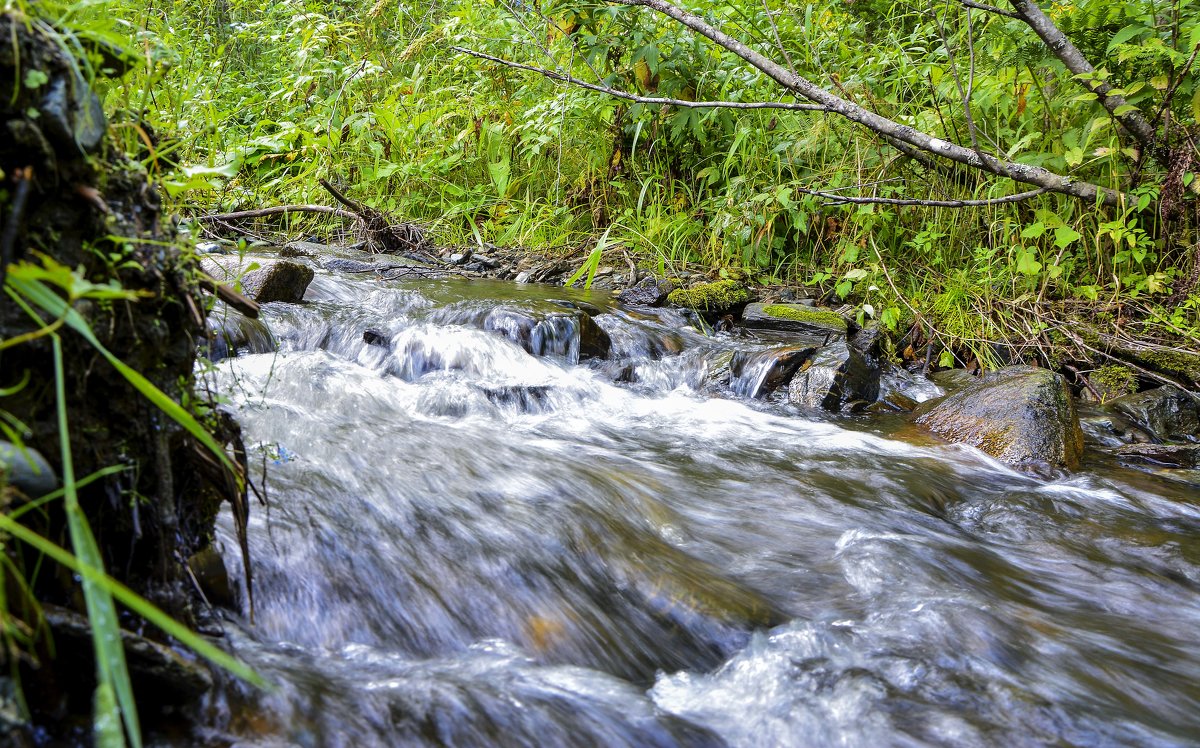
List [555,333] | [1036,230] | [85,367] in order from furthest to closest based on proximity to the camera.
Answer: [555,333] < [1036,230] < [85,367]

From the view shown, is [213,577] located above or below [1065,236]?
below

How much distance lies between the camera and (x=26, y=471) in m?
1.11

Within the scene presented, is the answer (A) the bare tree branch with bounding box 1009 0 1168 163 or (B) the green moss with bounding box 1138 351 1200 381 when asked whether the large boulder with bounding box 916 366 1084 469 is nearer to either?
(B) the green moss with bounding box 1138 351 1200 381

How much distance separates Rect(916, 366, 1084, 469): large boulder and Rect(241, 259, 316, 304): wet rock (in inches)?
146

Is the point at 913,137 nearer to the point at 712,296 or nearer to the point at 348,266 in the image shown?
the point at 712,296

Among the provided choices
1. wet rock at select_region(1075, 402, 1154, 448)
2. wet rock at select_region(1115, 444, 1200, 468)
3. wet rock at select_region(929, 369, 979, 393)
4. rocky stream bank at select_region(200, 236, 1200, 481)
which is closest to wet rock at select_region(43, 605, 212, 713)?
rocky stream bank at select_region(200, 236, 1200, 481)

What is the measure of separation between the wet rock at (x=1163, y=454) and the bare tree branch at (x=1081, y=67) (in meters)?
1.64

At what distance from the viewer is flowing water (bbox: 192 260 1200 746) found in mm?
1719

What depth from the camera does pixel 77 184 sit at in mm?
1219

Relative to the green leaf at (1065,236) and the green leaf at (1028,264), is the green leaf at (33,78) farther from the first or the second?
the green leaf at (1028,264)

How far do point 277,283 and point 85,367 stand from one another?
4162mm

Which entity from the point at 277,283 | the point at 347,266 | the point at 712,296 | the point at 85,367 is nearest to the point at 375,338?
the point at 277,283

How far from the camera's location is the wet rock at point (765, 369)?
4.65 meters

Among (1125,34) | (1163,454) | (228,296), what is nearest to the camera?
(228,296)
